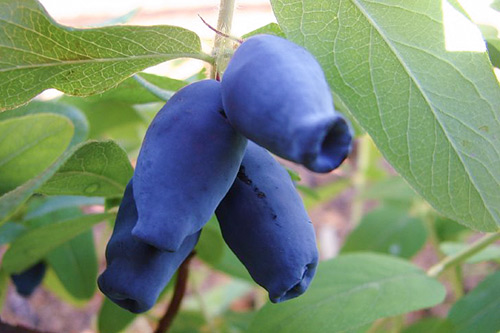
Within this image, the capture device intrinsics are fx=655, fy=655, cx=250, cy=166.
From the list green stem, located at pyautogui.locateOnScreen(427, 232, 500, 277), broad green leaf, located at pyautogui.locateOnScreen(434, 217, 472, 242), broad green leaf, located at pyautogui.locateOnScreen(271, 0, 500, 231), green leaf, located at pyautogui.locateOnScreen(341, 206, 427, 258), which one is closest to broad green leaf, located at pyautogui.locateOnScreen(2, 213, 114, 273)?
broad green leaf, located at pyautogui.locateOnScreen(271, 0, 500, 231)

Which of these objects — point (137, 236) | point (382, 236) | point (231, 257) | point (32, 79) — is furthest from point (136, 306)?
point (382, 236)

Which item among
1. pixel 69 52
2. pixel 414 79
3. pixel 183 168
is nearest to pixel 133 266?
pixel 183 168

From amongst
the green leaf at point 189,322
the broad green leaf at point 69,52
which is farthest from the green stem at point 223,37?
the green leaf at point 189,322

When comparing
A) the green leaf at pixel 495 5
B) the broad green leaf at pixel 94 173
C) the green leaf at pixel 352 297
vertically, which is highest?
the green leaf at pixel 495 5

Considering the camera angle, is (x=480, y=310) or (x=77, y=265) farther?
(x=77, y=265)

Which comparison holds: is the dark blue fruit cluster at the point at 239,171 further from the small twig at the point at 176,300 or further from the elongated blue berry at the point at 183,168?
the small twig at the point at 176,300

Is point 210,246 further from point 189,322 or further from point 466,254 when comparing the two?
point 189,322
